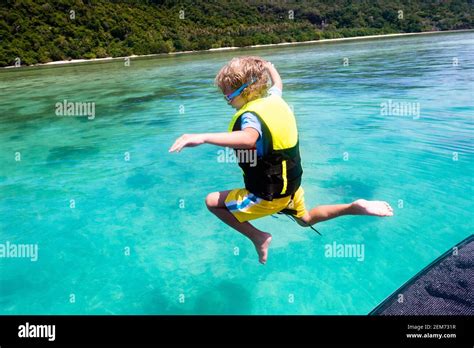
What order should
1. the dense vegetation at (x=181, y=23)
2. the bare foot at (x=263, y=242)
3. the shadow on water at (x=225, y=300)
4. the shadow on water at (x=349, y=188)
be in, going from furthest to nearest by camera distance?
the dense vegetation at (x=181, y=23)
the shadow on water at (x=349, y=188)
the shadow on water at (x=225, y=300)
the bare foot at (x=263, y=242)

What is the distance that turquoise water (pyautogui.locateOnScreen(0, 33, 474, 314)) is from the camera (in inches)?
162

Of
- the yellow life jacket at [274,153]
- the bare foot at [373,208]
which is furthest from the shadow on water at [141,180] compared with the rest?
the bare foot at [373,208]

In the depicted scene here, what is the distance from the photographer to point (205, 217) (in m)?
5.62

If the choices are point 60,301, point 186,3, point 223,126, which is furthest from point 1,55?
point 186,3

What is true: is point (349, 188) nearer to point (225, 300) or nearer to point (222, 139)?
point (225, 300)

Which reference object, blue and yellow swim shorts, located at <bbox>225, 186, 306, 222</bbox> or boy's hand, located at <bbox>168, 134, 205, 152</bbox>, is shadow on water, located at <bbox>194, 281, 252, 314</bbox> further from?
boy's hand, located at <bbox>168, 134, 205, 152</bbox>

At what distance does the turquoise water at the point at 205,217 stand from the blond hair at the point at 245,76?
84.2 inches

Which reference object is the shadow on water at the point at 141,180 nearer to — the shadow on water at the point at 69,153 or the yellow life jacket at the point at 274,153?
the shadow on water at the point at 69,153

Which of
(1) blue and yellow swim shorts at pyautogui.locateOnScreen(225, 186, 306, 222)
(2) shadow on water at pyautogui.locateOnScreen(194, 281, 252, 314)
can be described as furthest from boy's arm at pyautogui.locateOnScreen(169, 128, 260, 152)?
(2) shadow on water at pyautogui.locateOnScreen(194, 281, 252, 314)

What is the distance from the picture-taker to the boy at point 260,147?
287cm

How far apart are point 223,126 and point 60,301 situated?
23.5 feet

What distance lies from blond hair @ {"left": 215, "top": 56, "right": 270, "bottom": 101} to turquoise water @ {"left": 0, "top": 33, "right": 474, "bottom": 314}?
7.02 feet

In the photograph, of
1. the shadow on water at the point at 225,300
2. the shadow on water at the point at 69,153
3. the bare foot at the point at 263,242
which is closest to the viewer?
the bare foot at the point at 263,242
